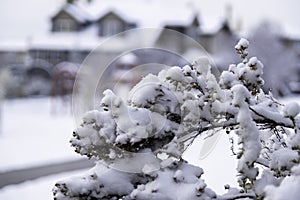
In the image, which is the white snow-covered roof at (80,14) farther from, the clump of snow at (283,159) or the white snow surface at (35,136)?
the clump of snow at (283,159)

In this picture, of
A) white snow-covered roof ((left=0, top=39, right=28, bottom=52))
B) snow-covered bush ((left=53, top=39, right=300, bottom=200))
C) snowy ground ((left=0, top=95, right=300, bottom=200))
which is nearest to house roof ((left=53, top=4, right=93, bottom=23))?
white snow-covered roof ((left=0, top=39, right=28, bottom=52))

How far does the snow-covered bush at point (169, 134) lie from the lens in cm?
88

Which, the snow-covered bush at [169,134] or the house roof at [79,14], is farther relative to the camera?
the house roof at [79,14]

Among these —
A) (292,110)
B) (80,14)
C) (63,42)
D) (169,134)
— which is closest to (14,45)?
(63,42)

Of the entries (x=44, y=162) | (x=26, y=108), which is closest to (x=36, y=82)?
(x=26, y=108)

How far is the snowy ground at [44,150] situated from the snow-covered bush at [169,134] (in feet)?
0.59

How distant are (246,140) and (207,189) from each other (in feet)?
0.40

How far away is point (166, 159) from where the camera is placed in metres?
0.93

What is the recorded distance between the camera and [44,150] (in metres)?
7.35

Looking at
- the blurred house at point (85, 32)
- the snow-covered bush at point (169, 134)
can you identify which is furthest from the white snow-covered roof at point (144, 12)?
the snow-covered bush at point (169, 134)

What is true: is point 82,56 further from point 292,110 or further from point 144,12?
point 292,110

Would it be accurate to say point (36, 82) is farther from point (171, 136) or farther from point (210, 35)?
point (171, 136)

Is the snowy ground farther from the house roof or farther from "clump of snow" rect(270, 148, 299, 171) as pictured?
the house roof

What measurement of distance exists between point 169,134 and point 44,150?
22.0ft
